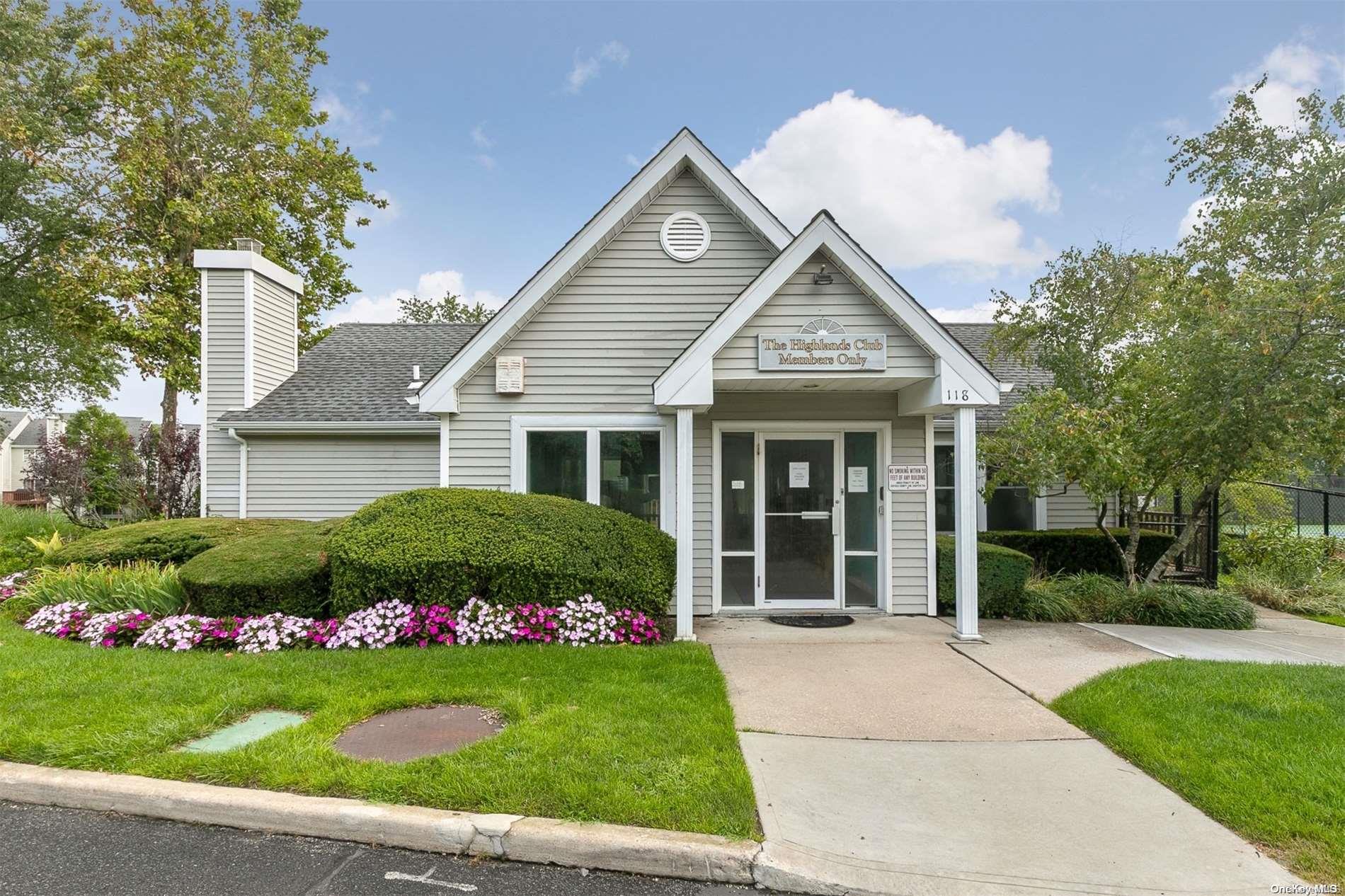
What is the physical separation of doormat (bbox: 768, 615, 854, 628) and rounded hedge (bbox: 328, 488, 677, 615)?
1.61 metres

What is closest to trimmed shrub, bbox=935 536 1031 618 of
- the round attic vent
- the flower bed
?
the flower bed

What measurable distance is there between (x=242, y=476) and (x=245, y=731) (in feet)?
28.2

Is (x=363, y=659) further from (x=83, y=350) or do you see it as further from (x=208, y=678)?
(x=83, y=350)

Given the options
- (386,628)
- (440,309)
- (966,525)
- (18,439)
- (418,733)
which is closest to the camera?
(418,733)

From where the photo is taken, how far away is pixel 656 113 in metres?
12.4

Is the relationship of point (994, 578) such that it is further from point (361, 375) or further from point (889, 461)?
point (361, 375)

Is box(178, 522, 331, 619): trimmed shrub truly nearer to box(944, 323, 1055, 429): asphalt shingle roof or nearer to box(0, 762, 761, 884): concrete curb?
box(0, 762, 761, 884): concrete curb

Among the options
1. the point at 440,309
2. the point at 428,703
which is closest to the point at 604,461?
the point at 428,703

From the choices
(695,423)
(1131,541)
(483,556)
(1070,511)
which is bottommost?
(1131,541)

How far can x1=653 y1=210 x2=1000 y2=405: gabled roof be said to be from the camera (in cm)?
646

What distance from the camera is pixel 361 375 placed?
12672mm

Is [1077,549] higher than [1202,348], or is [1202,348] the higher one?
[1202,348]

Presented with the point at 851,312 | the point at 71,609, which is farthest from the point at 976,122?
the point at 71,609

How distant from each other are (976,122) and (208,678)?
13.4 metres
